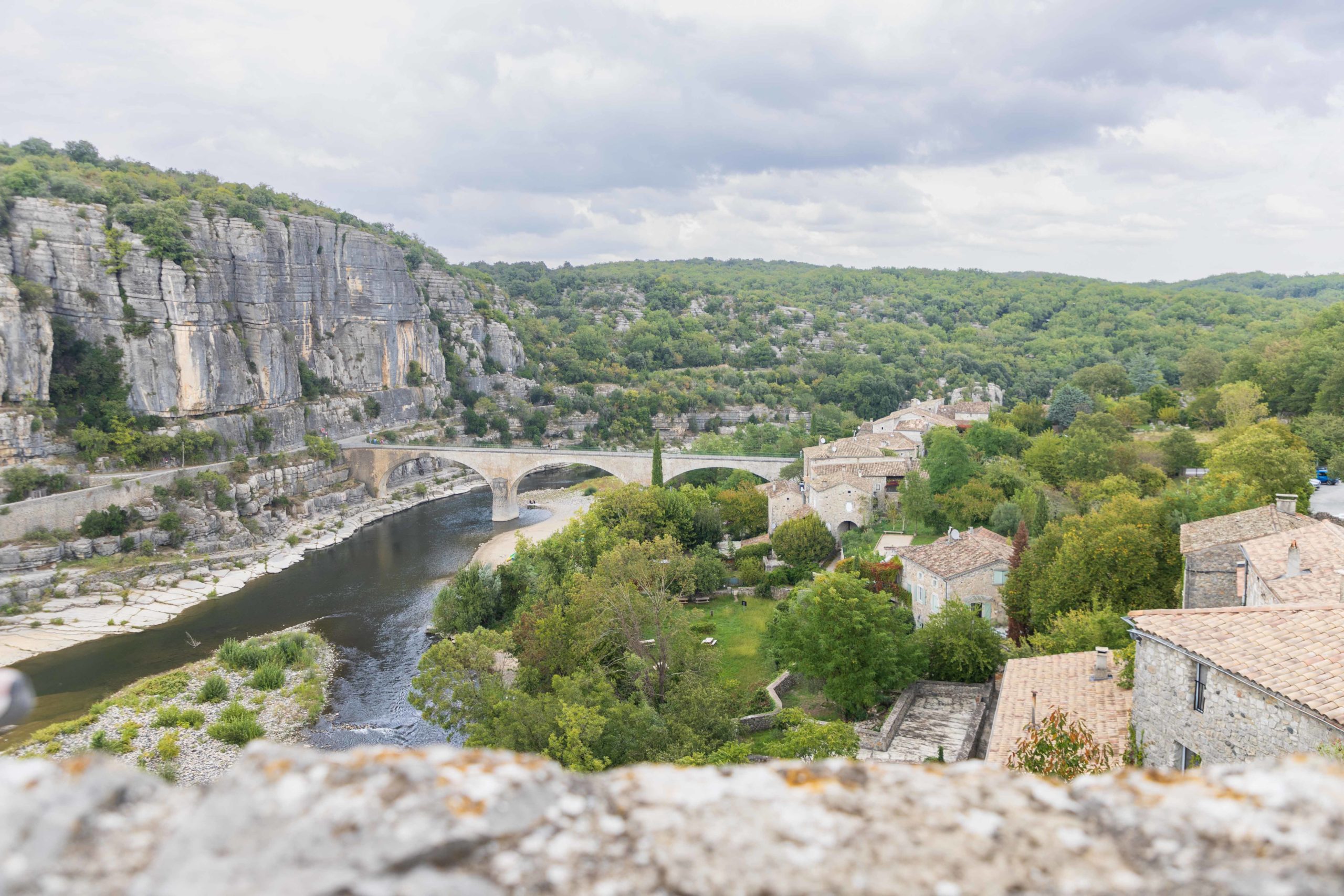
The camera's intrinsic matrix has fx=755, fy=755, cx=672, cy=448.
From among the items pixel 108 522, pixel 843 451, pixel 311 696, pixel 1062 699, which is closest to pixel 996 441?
pixel 843 451

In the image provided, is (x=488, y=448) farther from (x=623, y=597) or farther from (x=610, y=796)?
(x=610, y=796)

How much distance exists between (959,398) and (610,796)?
86.6 metres

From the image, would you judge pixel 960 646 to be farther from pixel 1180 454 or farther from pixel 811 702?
pixel 1180 454

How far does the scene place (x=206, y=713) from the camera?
24.4 meters

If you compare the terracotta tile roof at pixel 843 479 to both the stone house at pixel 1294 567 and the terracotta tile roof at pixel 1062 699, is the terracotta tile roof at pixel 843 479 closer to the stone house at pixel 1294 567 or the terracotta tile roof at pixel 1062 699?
the terracotta tile roof at pixel 1062 699

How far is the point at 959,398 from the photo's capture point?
82.4 m

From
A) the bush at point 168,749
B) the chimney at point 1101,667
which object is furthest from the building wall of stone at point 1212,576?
the bush at point 168,749

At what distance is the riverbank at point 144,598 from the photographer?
31766 millimetres

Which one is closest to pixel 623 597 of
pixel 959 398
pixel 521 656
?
pixel 521 656

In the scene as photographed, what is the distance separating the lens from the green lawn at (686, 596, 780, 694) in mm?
24062

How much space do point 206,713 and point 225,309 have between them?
144 feet

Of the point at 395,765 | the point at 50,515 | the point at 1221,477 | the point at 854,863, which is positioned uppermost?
the point at 395,765

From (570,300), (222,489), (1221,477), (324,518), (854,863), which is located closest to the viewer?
(854,863)

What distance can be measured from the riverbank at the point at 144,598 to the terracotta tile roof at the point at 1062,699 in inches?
1361
